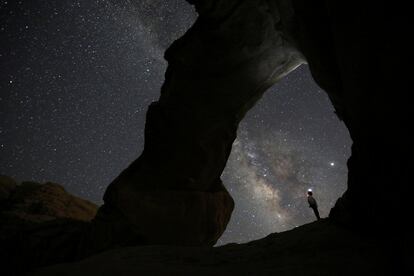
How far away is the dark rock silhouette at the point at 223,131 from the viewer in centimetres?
430

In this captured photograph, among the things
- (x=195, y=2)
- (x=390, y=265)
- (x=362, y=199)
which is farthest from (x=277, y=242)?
(x=195, y=2)

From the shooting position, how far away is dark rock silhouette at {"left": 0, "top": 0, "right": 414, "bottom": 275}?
4297 mm

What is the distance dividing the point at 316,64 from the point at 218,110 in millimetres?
5976

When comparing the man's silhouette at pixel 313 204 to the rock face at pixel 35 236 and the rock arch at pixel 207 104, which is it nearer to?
the rock arch at pixel 207 104

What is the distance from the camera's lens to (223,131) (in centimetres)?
1323

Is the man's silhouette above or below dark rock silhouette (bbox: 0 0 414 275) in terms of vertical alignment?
below

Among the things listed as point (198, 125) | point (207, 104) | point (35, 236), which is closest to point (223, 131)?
point (198, 125)

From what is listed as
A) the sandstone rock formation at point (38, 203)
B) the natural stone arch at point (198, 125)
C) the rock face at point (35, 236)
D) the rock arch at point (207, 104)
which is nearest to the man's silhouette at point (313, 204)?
the rock arch at point (207, 104)

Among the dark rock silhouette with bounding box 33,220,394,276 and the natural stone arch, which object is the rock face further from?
the dark rock silhouette with bounding box 33,220,394,276

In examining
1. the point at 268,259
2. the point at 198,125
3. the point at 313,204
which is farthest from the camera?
the point at 198,125

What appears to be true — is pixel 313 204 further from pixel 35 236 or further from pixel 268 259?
pixel 35 236

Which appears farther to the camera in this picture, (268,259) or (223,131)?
(223,131)

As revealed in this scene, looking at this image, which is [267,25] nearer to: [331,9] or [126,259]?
[331,9]

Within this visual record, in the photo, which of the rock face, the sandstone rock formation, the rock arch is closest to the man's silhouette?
the rock arch
